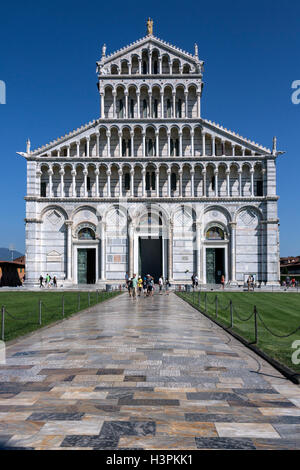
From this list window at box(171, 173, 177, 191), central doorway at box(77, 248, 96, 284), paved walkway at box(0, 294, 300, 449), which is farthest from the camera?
window at box(171, 173, 177, 191)

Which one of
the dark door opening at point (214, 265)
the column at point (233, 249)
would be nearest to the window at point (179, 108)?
the column at point (233, 249)

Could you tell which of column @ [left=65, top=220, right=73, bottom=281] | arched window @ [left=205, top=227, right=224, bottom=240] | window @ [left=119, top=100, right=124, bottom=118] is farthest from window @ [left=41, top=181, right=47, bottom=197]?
arched window @ [left=205, top=227, right=224, bottom=240]

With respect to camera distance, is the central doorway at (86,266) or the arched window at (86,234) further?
the arched window at (86,234)

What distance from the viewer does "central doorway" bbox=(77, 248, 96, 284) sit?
47.2m

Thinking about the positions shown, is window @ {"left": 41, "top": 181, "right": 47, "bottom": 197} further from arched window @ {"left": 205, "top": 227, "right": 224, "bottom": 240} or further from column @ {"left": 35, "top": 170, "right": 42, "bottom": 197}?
arched window @ {"left": 205, "top": 227, "right": 224, "bottom": 240}

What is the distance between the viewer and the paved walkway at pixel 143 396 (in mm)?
5508

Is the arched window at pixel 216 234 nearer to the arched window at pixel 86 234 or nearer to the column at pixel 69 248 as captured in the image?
the arched window at pixel 86 234

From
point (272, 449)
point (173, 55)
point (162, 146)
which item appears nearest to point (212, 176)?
point (162, 146)

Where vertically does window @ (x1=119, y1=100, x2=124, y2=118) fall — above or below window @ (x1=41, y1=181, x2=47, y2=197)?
above

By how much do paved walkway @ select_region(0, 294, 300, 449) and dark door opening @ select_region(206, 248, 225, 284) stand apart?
112 ft

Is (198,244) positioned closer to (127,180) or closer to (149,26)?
(127,180)

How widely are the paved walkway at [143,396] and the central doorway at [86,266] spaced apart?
3446 centimetres

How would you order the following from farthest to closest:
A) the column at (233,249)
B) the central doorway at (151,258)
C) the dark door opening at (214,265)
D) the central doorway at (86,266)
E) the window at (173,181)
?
the central doorway at (151,258), the window at (173,181), the central doorway at (86,266), the dark door opening at (214,265), the column at (233,249)

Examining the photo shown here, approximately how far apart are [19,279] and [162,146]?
101 feet
